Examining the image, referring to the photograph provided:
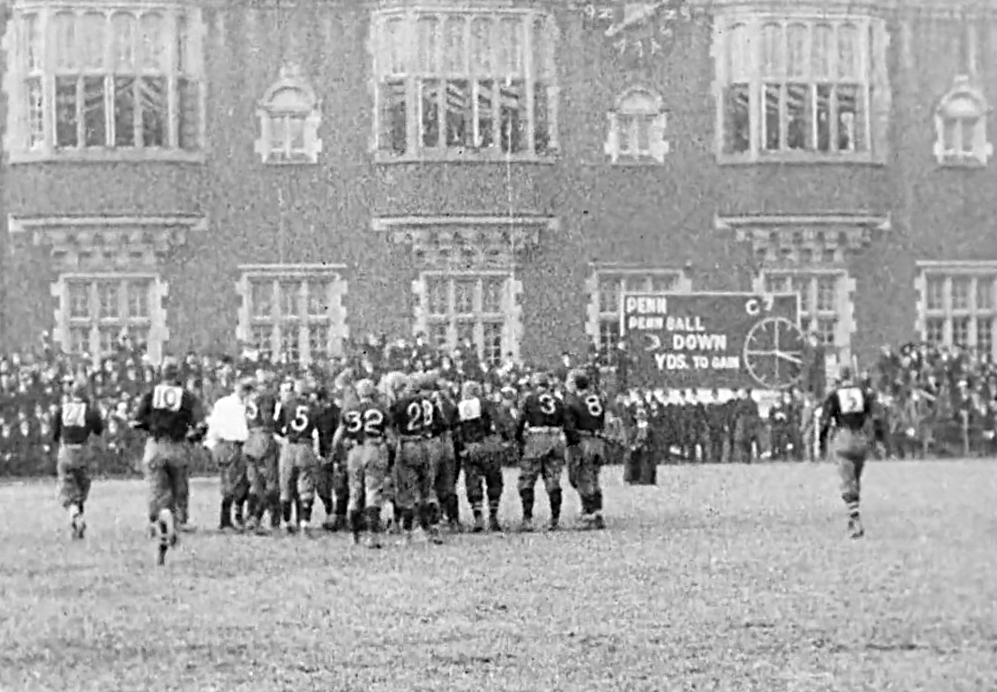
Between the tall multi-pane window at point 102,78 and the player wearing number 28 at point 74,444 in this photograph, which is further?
the tall multi-pane window at point 102,78

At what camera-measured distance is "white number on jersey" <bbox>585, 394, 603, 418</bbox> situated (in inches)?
1065

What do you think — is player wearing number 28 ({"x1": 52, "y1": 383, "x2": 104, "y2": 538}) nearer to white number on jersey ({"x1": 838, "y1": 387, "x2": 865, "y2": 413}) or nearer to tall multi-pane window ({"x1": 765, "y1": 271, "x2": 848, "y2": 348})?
white number on jersey ({"x1": 838, "y1": 387, "x2": 865, "y2": 413})

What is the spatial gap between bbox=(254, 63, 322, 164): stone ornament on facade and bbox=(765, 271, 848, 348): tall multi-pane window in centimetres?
749

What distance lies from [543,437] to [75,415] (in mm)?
4558

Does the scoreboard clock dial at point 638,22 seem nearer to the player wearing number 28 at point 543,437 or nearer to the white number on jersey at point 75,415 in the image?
the player wearing number 28 at point 543,437

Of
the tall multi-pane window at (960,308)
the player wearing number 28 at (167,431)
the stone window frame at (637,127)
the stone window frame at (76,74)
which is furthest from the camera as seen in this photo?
the tall multi-pane window at (960,308)

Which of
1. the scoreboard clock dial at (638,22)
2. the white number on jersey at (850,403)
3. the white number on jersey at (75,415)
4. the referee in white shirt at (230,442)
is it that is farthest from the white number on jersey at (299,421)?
the scoreboard clock dial at (638,22)

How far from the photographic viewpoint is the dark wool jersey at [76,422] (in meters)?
26.1

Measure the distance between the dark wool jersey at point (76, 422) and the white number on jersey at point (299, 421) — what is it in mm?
1913

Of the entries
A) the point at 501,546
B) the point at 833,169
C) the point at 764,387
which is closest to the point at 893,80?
the point at 833,169

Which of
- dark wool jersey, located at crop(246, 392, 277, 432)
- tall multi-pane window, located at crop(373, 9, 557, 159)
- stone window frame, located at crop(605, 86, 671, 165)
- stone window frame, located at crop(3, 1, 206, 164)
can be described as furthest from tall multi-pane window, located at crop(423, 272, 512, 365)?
dark wool jersey, located at crop(246, 392, 277, 432)

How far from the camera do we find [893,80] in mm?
43125

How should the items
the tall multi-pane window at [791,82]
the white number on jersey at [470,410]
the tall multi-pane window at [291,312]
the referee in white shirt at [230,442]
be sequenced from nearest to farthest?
1. the white number on jersey at [470,410]
2. the referee in white shirt at [230,442]
3. the tall multi-pane window at [291,312]
4. the tall multi-pane window at [791,82]

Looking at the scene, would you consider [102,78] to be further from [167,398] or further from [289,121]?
[167,398]
